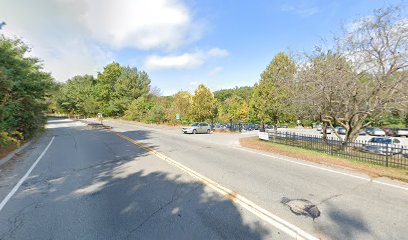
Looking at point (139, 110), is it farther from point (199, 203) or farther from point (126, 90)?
point (199, 203)

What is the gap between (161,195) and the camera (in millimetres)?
Answer: 4973

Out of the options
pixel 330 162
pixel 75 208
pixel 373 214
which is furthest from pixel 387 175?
pixel 75 208

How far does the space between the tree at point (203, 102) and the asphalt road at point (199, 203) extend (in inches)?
759

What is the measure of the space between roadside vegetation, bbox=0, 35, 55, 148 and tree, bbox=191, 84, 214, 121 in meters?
Result: 16.2

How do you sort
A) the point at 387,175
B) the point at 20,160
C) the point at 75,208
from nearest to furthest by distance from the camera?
the point at 75,208 < the point at 387,175 < the point at 20,160

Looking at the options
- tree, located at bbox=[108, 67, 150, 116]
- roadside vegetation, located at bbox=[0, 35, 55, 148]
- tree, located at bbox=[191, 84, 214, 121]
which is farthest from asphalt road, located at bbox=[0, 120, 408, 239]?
tree, located at bbox=[108, 67, 150, 116]

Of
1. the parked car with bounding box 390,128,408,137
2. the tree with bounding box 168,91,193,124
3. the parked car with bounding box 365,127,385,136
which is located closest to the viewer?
the parked car with bounding box 390,128,408,137

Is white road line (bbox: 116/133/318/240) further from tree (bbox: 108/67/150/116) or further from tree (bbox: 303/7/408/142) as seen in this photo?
tree (bbox: 108/67/150/116)

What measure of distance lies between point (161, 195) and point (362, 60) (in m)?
13.0

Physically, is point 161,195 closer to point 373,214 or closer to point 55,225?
point 55,225

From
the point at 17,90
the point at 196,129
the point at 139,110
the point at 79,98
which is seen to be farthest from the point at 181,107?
the point at 79,98

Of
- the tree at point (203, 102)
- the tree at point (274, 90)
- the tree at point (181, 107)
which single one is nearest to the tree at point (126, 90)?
the tree at point (181, 107)

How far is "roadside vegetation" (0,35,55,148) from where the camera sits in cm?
938

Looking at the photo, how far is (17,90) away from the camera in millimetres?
12531
